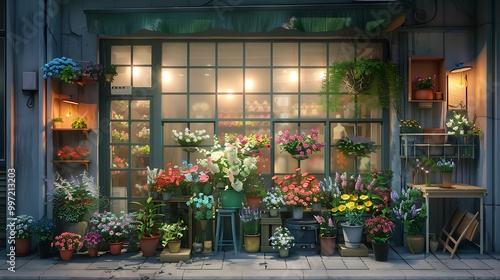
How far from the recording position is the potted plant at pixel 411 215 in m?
9.32

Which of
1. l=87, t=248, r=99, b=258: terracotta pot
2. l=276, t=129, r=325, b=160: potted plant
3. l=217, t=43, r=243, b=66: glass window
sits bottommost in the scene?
l=87, t=248, r=99, b=258: terracotta pot

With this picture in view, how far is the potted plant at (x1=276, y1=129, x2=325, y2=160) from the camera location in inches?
388

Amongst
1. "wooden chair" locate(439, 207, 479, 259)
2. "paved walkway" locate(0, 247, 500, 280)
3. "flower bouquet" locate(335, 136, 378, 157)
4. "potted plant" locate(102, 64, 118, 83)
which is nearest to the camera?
"paved walkway" locate(0, 247, 500, 280)

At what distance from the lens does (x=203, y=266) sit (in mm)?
8688

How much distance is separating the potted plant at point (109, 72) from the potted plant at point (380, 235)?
18.3ft

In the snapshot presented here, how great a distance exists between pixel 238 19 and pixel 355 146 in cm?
335

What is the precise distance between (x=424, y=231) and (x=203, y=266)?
4.34 metres

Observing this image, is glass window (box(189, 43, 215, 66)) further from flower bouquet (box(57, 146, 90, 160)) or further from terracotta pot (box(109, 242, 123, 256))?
terracotta pot (box(109, 242, 123, 256))

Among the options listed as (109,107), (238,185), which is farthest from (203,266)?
(109,107)

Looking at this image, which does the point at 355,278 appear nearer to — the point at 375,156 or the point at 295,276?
the point at 295,276

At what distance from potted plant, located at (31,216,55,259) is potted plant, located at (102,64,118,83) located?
2894 millimetres

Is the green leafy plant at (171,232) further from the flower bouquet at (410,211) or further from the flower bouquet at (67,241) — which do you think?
the flower bouquet at (410,211)

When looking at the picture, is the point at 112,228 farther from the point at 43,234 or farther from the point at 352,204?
the point at 352,204

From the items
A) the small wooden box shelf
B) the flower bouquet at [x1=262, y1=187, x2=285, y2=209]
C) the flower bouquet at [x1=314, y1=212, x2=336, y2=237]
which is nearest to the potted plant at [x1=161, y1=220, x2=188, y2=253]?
the flower bouquet at [x1=262, y1=187, x2=285, y2=209]
